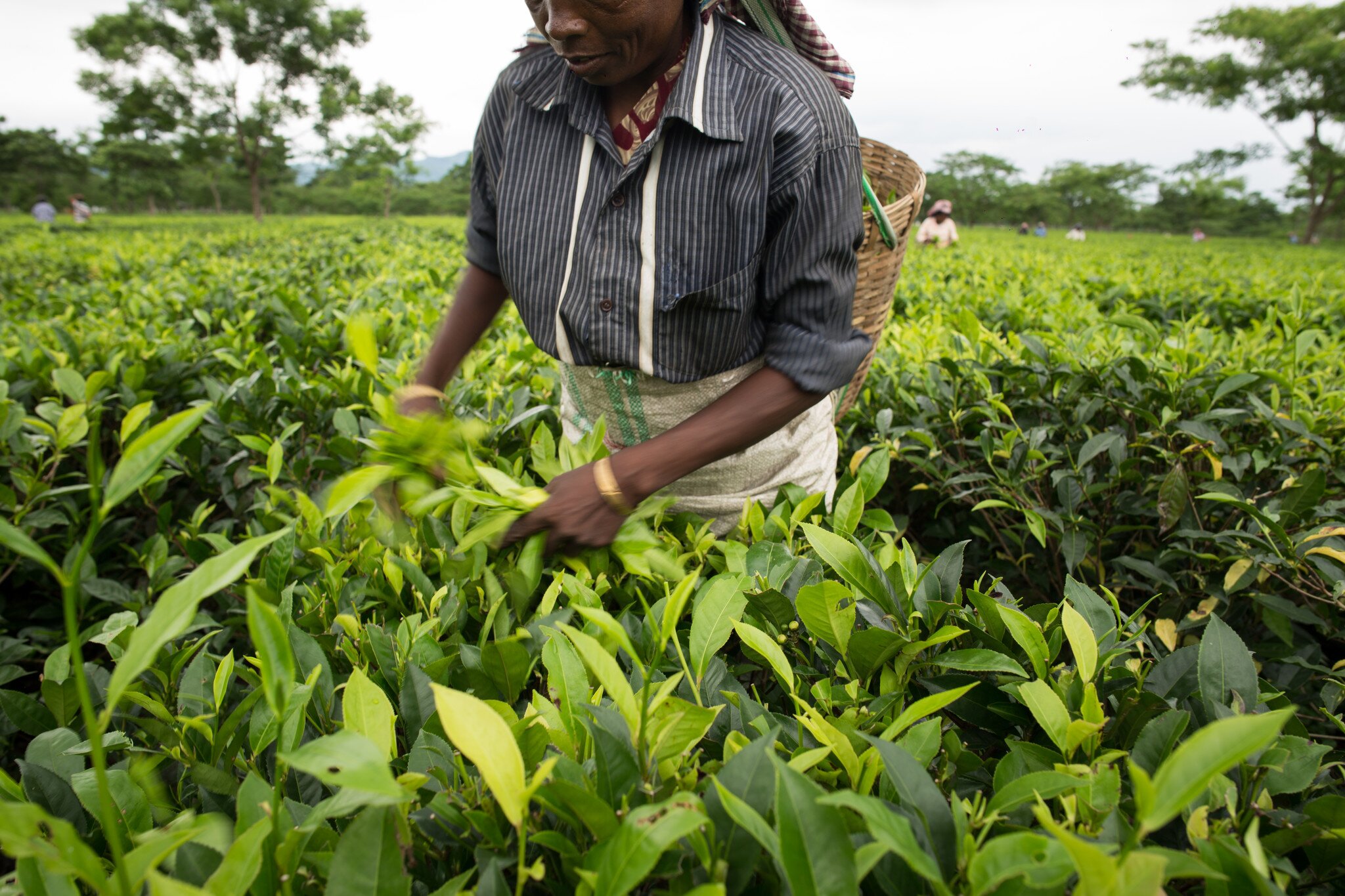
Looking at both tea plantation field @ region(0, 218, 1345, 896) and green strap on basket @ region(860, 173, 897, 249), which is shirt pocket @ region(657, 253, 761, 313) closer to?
tea plantation field @ region(0, 218, 1345, 896)

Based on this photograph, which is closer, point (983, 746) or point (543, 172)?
point (983, 746)

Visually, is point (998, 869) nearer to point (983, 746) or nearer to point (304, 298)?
point (983, 746)

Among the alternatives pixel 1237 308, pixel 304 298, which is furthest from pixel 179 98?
pixel 1237 308

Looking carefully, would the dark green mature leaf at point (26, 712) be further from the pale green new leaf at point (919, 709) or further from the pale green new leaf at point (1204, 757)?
the pale green new leaf at point (1204, 757)

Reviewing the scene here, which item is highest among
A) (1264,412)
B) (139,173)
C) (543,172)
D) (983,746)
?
(139,173)

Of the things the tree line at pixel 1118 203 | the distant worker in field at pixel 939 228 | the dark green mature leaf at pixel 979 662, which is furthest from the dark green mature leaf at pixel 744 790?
the tree line at pixel 1118 203

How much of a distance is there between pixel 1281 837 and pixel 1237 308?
4.21 meters

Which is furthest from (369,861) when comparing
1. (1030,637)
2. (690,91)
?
(690,91)

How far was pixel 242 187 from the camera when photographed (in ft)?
164

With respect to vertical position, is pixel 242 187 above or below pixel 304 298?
above

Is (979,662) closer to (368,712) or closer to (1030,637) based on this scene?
(1030,637)

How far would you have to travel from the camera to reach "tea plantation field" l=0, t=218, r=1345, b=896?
645 millimetres

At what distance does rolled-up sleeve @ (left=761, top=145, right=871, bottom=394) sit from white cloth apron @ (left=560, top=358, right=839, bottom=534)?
0.21 metres

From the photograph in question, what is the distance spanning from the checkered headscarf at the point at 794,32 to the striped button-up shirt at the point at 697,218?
3.0 inches
